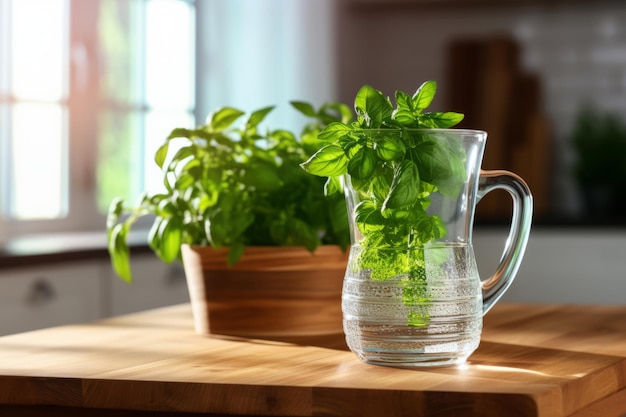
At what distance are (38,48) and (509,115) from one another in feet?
7.11

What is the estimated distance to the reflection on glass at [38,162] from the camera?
3.14 metres

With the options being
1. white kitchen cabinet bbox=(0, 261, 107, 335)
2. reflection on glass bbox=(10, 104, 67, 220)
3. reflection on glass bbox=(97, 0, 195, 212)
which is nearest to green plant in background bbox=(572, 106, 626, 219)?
reflection on glass bbox=(97, 0, 195, 212)

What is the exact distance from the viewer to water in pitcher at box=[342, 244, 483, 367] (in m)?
0.88

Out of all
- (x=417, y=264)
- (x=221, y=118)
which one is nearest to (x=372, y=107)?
(x=417, y=264)

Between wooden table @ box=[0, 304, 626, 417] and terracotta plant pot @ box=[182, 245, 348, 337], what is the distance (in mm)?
53

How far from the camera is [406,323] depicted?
2.89 feet

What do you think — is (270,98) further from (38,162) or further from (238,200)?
(238,200)

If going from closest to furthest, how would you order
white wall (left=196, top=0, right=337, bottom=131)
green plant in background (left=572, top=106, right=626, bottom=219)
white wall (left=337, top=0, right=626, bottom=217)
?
white wall (left=196, top=0, right=337, bottom=131) → green plant in background (left=572, top=106, right=626, bottom=219) → white wall (left=337, top=0, right=626, bottom=217)

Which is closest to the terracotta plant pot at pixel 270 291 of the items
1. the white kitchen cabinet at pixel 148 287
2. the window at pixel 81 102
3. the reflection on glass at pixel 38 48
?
the white kitchen cabinet at pixel 148 287

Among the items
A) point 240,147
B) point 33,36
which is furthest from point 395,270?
point 33,36

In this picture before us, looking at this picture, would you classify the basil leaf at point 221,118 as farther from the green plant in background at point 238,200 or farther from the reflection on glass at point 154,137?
the reflection on glass at point 154,137

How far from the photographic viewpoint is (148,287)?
9.61 ft

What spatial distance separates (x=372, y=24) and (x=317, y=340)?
3.94 meters

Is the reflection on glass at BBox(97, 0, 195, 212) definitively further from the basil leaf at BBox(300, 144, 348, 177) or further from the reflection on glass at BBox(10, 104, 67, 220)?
the basil leaf at BBox(300, 144, 348, 177)
